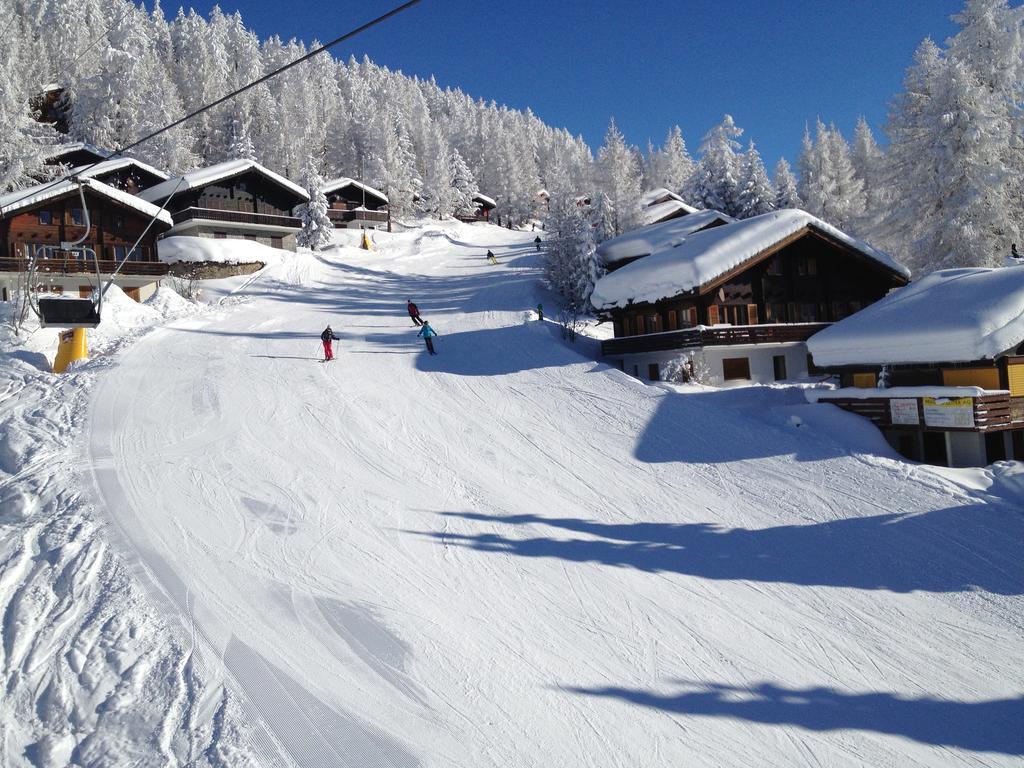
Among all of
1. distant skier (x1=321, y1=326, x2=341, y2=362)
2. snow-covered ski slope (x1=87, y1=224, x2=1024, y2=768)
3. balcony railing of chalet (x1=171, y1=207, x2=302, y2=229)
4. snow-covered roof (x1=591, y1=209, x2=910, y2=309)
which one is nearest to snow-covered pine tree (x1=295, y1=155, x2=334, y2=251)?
balcony railing of chalet (x1=171, y1=207, x2=302, y2=229)

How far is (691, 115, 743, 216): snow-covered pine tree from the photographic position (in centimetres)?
5066

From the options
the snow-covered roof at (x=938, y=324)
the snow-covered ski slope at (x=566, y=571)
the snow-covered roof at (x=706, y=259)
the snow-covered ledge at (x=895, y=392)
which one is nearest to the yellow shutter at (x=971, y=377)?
the snow-covered ledge at (x=895, y=392)

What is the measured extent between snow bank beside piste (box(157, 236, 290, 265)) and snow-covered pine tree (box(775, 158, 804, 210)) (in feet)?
123

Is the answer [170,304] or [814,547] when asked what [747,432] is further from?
[170,304]

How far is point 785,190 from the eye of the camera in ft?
169

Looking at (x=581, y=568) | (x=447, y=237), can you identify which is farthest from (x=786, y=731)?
(x=447, y=237)

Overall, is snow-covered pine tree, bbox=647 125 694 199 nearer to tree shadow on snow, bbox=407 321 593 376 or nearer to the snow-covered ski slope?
tree shadow on snow, bbox=407 321 593 376

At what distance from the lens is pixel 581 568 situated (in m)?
9.86

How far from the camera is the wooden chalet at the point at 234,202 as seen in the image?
45.5 metres

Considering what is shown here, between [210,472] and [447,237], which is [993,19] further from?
[447,237]

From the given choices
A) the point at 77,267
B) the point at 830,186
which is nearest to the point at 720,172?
the point at 830,186

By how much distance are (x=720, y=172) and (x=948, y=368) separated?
129ft

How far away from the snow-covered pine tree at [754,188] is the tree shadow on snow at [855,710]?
4642 cm

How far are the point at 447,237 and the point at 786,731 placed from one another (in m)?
62.0
